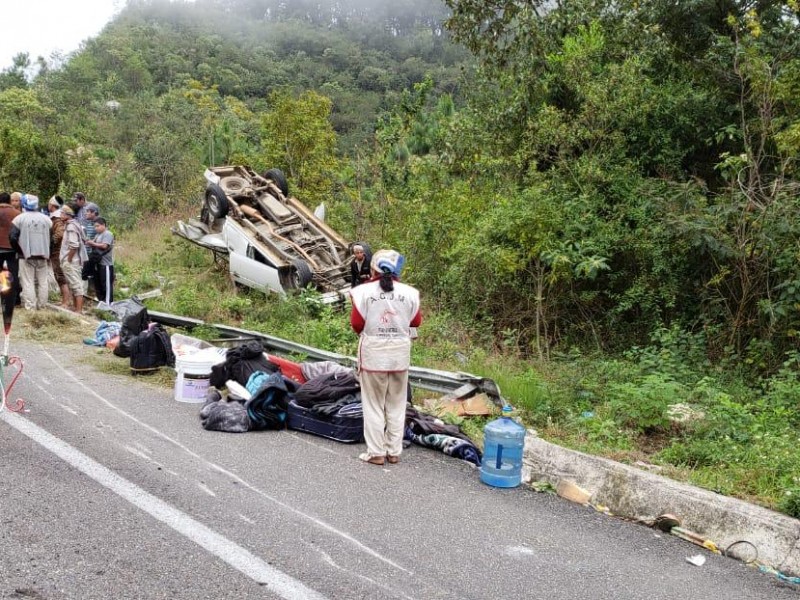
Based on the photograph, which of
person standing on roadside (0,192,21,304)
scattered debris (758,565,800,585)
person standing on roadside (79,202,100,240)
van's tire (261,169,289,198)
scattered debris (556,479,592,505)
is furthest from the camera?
van's tire (261,169,289,198)

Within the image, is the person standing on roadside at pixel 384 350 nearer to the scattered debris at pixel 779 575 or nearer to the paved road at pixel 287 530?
the paved road at pixel 287 530

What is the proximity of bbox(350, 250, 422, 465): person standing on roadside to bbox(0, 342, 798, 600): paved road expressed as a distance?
32cm

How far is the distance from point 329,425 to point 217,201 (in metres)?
8.46

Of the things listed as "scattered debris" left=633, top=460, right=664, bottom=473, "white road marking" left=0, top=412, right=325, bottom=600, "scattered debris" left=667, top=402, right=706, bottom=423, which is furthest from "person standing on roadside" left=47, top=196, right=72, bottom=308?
"scattered debris" left=633, top=460, right=664, bottom=473

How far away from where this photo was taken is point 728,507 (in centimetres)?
519

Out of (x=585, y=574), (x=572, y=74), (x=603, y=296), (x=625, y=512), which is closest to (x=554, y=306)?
(x=603, y=296)

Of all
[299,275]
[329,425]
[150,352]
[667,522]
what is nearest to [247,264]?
[299,275]

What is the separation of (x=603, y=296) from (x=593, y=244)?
3.87ft

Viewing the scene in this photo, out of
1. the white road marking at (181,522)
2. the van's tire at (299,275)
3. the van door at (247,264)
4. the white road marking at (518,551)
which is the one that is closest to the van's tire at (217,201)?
the van door at (247,264)

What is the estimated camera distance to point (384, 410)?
664 centimetres

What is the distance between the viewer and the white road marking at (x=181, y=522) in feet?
13.5

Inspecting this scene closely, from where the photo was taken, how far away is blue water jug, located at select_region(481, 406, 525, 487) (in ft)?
20.1

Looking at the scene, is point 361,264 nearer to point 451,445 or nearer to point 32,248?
point 32,248

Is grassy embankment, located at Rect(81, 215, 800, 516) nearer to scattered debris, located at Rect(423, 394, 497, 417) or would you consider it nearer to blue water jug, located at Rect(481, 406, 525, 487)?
scattered debris, located at Rect(423, 394, 497, 417)
